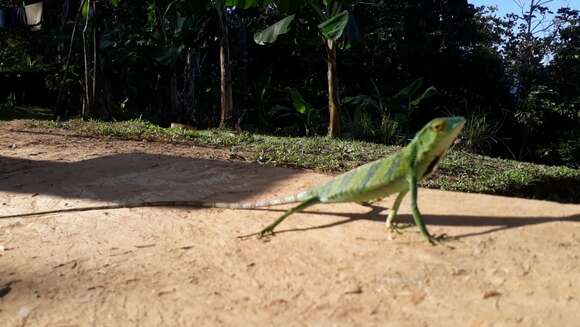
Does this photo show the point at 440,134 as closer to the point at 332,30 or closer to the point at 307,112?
the point at 332,30

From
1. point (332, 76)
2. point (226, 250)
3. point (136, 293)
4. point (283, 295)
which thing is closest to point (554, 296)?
point (283, 295)

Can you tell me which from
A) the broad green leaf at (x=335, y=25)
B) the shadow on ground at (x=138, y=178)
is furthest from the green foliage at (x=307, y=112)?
the shadow on ground at (x=138, y=178)

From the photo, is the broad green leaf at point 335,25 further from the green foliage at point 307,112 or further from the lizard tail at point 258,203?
the lizard tail at point 258,203

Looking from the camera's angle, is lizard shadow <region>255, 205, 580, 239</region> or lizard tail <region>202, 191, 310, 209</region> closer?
lizard shadow <region>255, 205, 580, 239</region>

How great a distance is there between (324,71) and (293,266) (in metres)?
13.5

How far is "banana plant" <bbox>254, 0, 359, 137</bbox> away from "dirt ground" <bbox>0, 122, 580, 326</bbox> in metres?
4.67

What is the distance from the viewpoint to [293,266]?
3221 millimetres

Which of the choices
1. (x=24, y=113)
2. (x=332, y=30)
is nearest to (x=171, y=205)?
(x=332, y=30)

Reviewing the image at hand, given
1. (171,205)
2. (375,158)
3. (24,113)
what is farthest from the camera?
(24,113)

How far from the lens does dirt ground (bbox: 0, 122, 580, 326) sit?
2.66 meters

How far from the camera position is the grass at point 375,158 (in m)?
6.71

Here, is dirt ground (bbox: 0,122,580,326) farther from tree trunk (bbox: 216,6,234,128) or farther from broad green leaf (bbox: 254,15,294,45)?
tree trunk (bbox: 216,6,234,128)

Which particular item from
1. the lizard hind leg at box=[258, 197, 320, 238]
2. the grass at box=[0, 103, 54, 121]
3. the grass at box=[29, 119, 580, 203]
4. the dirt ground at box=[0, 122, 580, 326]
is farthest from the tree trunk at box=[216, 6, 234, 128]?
the lizard hind leg at box=[258, 197, 320, 238]

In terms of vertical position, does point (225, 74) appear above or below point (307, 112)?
above
